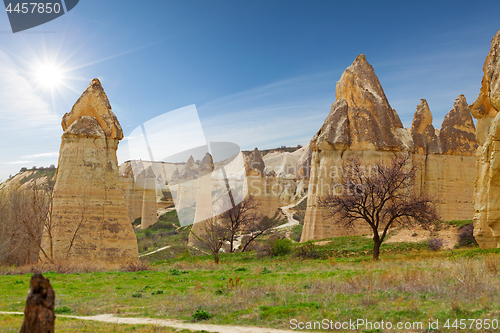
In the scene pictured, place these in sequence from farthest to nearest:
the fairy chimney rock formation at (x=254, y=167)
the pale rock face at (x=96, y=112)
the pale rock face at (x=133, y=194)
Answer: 1. the pale rock face at (x=133, y=194)
2. the fairy chimney rock formation at (x=254, y=167)
3. the pale rock face at (x=96, y=112)

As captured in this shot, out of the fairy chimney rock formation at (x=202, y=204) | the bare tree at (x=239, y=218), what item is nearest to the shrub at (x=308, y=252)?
the bare tree at (x=239, y=218)

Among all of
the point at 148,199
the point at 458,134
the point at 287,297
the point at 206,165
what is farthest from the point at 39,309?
the point at 148,199

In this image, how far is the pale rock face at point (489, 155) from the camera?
→ 13578mm

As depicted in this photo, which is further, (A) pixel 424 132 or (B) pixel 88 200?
(A) pixel 424 132

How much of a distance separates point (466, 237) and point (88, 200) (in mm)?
18003

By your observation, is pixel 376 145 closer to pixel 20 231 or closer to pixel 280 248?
pixel 280 248

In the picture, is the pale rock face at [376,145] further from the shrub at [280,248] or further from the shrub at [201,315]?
the shrub at [201,315]

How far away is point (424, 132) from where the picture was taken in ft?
105

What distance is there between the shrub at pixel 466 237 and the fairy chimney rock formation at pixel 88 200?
15.5 meters

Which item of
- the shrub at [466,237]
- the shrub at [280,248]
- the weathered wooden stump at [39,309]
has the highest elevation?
the weathered wooden stump at [39,309]

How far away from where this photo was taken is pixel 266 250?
2070 centimetres

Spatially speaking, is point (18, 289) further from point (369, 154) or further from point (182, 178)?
point (182, 178)

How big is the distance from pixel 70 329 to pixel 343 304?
15.9ft

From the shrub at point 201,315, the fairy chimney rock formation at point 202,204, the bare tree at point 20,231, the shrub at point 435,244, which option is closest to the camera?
the shrub at point 201,315
